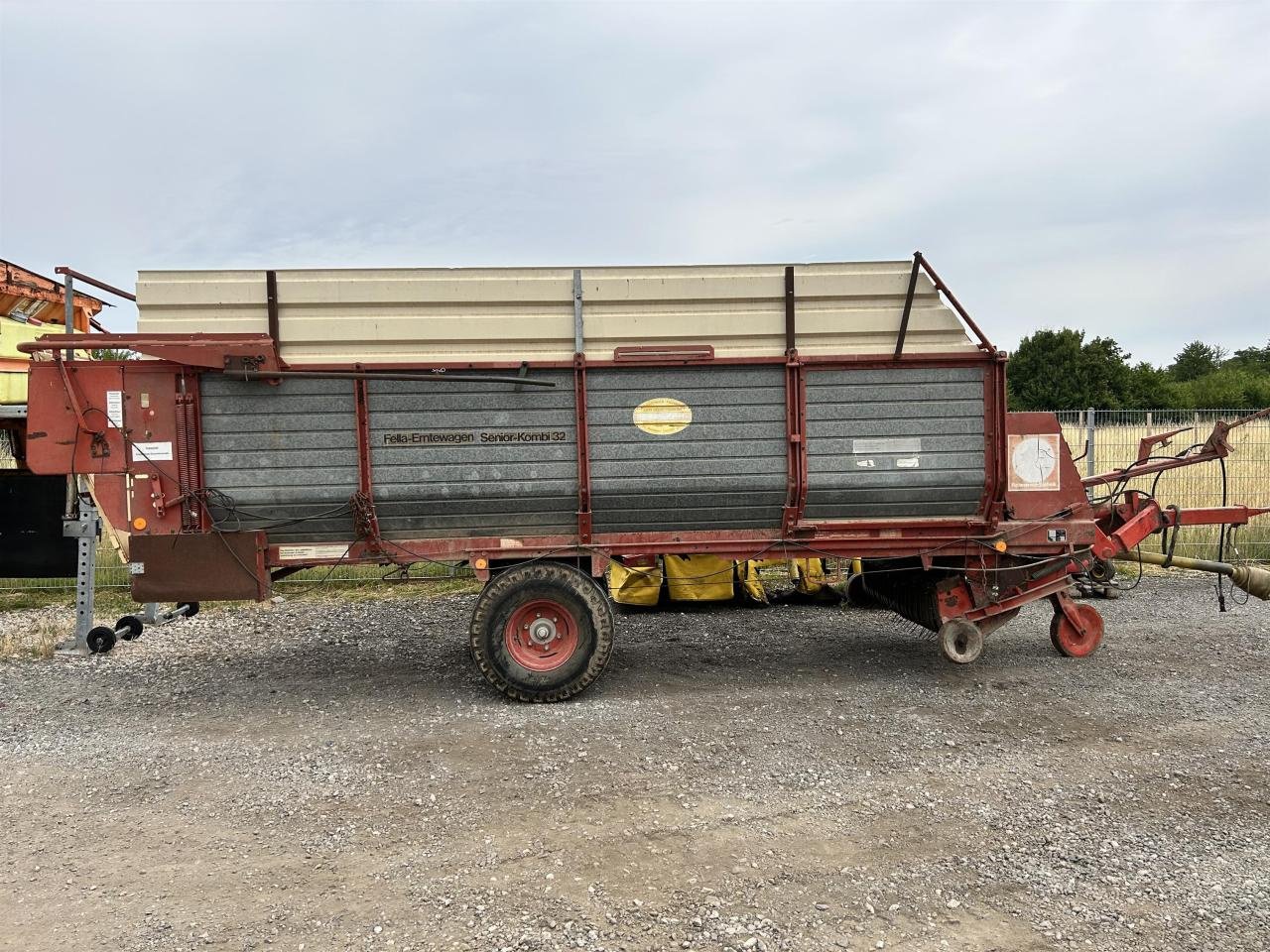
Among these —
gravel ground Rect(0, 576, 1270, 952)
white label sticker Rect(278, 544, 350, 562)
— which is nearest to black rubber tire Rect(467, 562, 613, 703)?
gravel ground Rect(0, 576, 1270, 952)

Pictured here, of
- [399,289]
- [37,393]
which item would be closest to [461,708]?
[399,289]

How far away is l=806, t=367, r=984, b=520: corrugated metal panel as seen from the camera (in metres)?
5.62

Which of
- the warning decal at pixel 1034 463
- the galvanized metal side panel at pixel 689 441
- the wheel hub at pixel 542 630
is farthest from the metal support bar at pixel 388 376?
the warning decal at pixel 1034 463

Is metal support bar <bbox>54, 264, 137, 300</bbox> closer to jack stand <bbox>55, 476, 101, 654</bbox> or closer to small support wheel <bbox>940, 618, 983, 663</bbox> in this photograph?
jack stand <bbox>55, 476, 101, 654</bbox>

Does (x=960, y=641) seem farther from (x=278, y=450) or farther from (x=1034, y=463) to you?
(x=278, y=450)

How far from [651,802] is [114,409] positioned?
13.4ft

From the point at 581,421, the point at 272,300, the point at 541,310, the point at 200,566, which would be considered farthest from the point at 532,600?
the point at 272,300

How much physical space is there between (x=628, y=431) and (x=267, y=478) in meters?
2.36

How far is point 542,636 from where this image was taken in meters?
5.60

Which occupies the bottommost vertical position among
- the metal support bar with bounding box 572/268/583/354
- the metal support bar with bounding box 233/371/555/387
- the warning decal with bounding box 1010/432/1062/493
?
the warning decal with bounding box 1010/432/1062/493

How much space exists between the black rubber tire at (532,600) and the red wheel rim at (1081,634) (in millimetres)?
3515

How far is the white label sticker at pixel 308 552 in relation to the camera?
5.49 meters

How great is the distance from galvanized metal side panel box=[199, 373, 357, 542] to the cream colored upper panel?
0.30 meters

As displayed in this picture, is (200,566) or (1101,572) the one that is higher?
(200,566)
